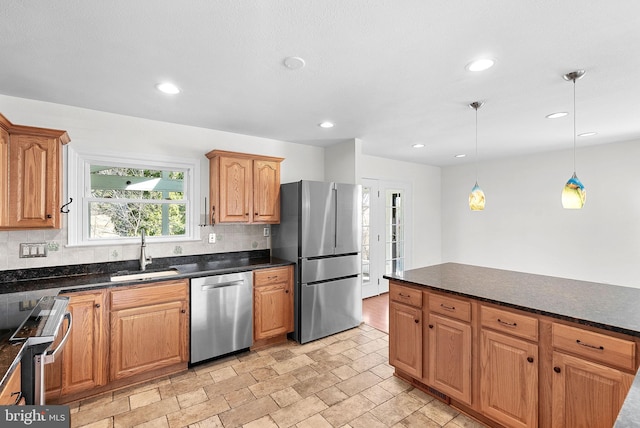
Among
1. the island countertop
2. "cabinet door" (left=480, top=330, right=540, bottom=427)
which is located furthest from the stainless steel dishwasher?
"cabinet door" (left=480, top=330, right=540, bottom=427)

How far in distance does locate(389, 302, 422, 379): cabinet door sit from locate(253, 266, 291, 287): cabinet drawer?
1.27 metres

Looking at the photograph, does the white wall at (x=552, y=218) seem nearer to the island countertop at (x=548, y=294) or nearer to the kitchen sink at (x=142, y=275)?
the island countertop at (x=548, y=294)

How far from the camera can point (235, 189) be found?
3299mm

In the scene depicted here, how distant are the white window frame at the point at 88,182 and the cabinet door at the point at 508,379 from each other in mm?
2933

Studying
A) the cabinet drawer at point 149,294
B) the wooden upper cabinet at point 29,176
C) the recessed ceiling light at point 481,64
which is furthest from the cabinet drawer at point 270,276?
the recessed ceiling light at point 481,64

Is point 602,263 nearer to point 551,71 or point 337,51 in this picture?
point 551,71

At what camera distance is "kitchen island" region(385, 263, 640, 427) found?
59.8 inches

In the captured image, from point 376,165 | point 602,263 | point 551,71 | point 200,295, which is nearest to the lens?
point 551,71

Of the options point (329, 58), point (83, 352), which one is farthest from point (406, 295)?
point (83, 352)

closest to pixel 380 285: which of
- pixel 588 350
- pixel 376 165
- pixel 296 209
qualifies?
pixel 376 165

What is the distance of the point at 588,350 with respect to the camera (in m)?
1.56

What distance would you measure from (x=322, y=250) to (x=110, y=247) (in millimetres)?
2135

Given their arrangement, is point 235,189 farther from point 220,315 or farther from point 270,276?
point 220,315

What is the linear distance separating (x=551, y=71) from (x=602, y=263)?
3.66 m
